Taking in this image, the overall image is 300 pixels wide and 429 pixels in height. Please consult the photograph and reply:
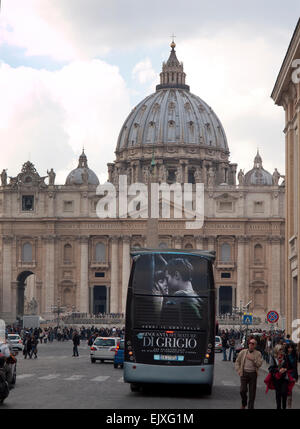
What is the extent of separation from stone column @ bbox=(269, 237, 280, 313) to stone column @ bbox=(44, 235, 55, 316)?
78.0 ft

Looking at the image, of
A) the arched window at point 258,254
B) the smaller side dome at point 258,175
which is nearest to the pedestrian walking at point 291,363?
the arched window at point 258,254

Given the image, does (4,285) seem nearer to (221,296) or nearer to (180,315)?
(221,296)

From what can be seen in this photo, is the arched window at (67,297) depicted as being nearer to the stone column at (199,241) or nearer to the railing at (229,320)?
the stone column at (199,241)

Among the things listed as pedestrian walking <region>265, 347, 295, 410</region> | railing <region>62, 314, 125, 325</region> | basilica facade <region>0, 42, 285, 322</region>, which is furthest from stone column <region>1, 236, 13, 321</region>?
pedestrian walking <region>265, 347, 295, 410</region>

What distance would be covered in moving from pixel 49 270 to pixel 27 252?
3.77 m

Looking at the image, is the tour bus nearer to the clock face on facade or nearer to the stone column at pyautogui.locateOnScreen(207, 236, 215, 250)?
the stone column at pyautogui.locateOnScreen(207, 236, 215, 250)

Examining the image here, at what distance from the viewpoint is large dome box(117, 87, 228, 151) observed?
154 m

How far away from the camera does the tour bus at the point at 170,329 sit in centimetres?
2680

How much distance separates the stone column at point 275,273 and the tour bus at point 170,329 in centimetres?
9349

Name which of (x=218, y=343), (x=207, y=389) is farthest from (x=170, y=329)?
(x=218, y=343)

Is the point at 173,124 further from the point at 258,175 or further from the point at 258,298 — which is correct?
the point at 258,298

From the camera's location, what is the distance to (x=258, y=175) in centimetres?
14725

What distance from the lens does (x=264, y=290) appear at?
4779 inches

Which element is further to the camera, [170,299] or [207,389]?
[207,389]
